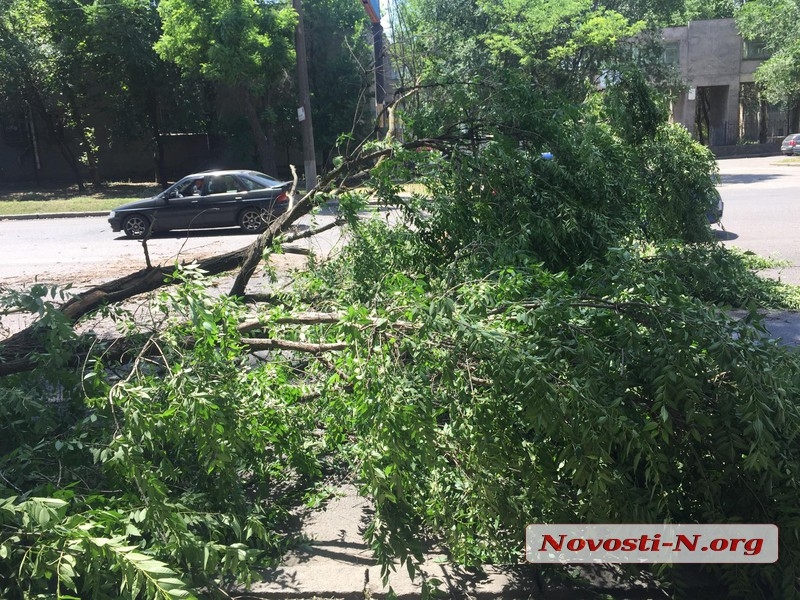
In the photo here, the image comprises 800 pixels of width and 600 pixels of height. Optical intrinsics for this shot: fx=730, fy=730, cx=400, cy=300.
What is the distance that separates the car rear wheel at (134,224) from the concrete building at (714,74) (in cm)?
3202

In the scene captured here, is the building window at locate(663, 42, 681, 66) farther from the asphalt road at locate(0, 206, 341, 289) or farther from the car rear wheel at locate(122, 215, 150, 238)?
the car rear wheel at locate(122, 215, 150, 238)

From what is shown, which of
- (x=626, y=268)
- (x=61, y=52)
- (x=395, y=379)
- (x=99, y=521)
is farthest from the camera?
(x=61, y=52)

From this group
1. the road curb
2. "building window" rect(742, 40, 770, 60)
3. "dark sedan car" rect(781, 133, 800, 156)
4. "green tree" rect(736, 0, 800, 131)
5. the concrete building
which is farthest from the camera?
the concrete building

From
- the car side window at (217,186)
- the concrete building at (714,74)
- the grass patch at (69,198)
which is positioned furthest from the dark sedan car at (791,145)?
the car side window at (217,186)

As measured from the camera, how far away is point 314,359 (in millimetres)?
4371

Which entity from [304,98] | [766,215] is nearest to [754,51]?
[766,215]

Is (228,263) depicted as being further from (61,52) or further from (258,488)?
(61,52)

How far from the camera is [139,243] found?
15742 mm

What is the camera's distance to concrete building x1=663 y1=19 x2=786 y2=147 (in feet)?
136

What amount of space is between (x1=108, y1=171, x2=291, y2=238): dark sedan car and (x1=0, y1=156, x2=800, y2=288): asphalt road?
0.32m

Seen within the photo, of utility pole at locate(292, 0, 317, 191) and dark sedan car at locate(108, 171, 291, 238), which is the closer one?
dark sedan car at locate(108, 171, 291, 238)

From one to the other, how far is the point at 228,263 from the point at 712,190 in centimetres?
532

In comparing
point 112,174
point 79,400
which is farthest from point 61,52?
point 79,400

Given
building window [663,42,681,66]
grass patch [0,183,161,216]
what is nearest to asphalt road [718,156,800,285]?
building window [663,42,681,66]
